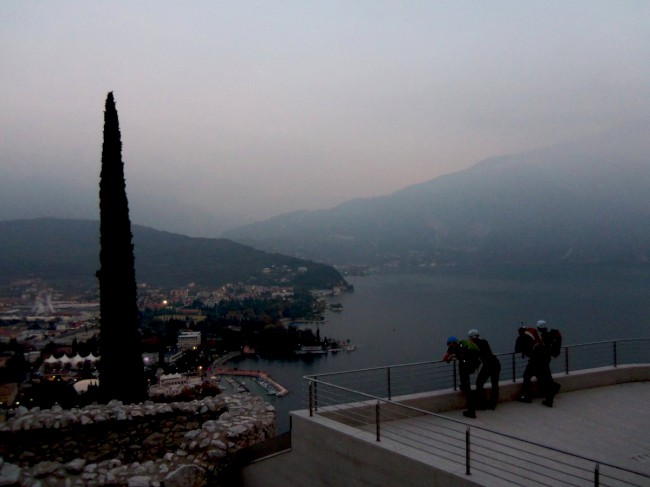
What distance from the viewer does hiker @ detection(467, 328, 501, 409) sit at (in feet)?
17.9

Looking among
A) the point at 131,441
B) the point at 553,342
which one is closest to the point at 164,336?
the point at 131,441

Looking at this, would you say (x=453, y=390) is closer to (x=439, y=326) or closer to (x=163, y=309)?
(x=439, y=326)

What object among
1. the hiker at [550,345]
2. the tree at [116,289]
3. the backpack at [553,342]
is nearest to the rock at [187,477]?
the hiker at [550,345]

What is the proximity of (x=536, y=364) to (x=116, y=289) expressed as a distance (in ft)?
35.0

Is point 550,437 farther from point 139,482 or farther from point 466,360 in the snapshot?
point 139,482

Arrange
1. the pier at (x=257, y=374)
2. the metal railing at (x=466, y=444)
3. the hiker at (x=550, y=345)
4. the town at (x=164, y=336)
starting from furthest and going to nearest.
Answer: the pier at (x=257, y=374) < the town at (x=164, y=336) < the hiker at (x=550, y=345) < the metal railing at (x=466, y=444)

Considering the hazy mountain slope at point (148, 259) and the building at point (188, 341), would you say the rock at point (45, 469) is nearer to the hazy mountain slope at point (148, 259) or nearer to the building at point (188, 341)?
the building at point (188, 341)

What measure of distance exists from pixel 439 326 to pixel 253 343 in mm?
24712

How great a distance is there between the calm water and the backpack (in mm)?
35241

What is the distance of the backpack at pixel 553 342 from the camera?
608 centimetres

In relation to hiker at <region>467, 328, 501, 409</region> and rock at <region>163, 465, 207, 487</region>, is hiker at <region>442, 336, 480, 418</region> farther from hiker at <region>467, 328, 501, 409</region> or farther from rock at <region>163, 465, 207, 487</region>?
rock at <region>163, 465, 207, 487</region>

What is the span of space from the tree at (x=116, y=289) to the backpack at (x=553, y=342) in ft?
32.6

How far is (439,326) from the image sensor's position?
6656 cm

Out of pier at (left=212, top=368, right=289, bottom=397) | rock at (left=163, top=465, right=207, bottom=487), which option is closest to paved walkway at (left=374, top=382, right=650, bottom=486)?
rock at (left=163, top=465, right=207, bottom=487)
